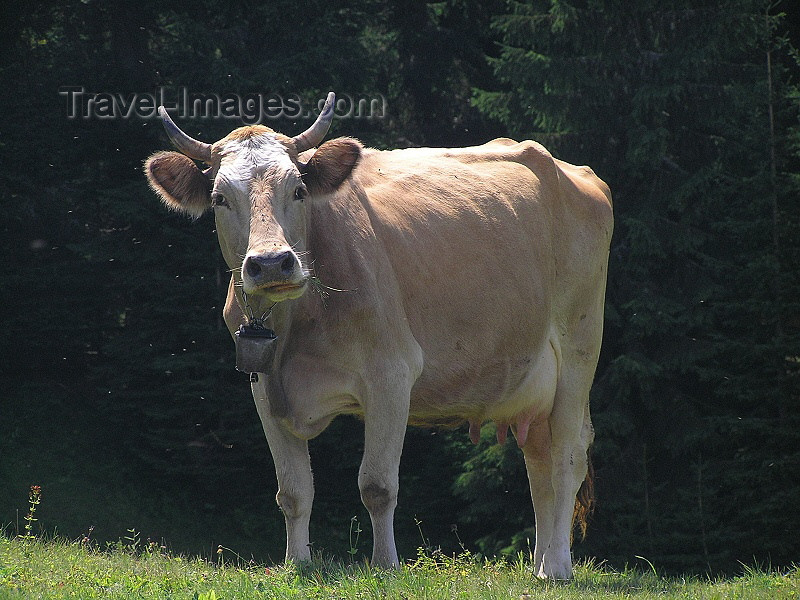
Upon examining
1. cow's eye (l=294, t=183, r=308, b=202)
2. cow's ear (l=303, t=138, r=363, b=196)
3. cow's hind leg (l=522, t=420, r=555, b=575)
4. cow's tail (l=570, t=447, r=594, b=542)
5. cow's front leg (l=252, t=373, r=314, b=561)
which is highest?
cow's ear (l=303, t=138, r=363, b=196)

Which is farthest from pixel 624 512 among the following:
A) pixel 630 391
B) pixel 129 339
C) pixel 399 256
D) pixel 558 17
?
pixel 399 256

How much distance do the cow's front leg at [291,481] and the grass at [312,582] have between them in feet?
1.04

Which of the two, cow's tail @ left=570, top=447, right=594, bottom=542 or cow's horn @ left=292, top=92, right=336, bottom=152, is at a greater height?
cow's horn @ left=292, top=92, right=336, bottom=152

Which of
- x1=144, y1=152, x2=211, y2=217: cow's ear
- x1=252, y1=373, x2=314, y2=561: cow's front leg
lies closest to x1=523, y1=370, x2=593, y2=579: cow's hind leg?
x1=252, y1=373, x2=314, y2=561: cow's front leg

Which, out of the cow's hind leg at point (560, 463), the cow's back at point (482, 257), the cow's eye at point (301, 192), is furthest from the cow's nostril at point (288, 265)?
the cow's hind leg at point (560, 463)

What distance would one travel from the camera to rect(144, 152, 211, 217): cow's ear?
22.6 feet

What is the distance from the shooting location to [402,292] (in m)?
7.18

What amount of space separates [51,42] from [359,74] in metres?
6.68

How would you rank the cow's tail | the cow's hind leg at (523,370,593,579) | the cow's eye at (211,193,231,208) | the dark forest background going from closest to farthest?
the cow's eye at (211,193,231,208) → the cow's hind leg at (523,370,593,579) → the cow's tail → the dark forest background

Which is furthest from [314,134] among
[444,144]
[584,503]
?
[444,144]

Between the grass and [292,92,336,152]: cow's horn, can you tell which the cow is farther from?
the grass

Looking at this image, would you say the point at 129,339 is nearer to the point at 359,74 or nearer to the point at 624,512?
the point at 359,74

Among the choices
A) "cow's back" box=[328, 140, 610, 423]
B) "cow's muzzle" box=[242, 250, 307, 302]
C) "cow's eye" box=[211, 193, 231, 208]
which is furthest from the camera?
"cow's back" box=[328, 140, 610, 423]

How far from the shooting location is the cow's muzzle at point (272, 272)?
5.82m
